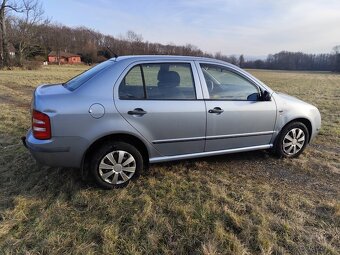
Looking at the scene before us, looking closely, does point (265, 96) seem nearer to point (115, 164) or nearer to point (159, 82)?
point (159, 82)

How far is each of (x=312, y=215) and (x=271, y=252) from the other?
3.01ft

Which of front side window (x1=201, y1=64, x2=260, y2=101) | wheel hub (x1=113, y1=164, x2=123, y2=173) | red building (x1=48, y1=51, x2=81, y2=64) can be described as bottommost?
wheel hub (x1=113, y1=164, x2=123, y2=173)

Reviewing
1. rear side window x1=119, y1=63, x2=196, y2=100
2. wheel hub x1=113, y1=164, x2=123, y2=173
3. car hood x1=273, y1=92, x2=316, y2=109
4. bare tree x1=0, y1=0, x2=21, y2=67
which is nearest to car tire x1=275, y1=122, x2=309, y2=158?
car hood x1=273, y1=92, x2=316, y2=109

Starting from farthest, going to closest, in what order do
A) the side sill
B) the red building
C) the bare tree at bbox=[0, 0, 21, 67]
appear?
the red building, the bare tree at bbox=[0, 0, 21, 67], the side sill

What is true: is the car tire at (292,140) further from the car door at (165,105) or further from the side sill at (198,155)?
the car door at (165,105)

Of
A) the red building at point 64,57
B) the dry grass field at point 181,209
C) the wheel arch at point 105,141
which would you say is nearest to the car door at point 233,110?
the dry grass field at point 181,209

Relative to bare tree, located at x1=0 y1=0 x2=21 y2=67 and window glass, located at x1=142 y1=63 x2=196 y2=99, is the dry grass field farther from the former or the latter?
bare tree, located at x1=0 y1=0 x2=21 y2=67

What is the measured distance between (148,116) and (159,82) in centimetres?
51

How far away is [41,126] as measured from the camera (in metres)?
3.45

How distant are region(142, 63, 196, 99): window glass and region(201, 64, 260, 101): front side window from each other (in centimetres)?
29

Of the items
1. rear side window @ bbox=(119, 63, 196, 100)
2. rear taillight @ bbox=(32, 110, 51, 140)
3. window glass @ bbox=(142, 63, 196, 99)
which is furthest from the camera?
window glass @ bbox=(142, 63, 196, 99)

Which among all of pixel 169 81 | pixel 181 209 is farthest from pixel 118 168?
pixel 169 81

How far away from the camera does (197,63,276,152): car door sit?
13.8ft

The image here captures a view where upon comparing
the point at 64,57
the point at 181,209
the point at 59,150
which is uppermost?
the point at 64,57
